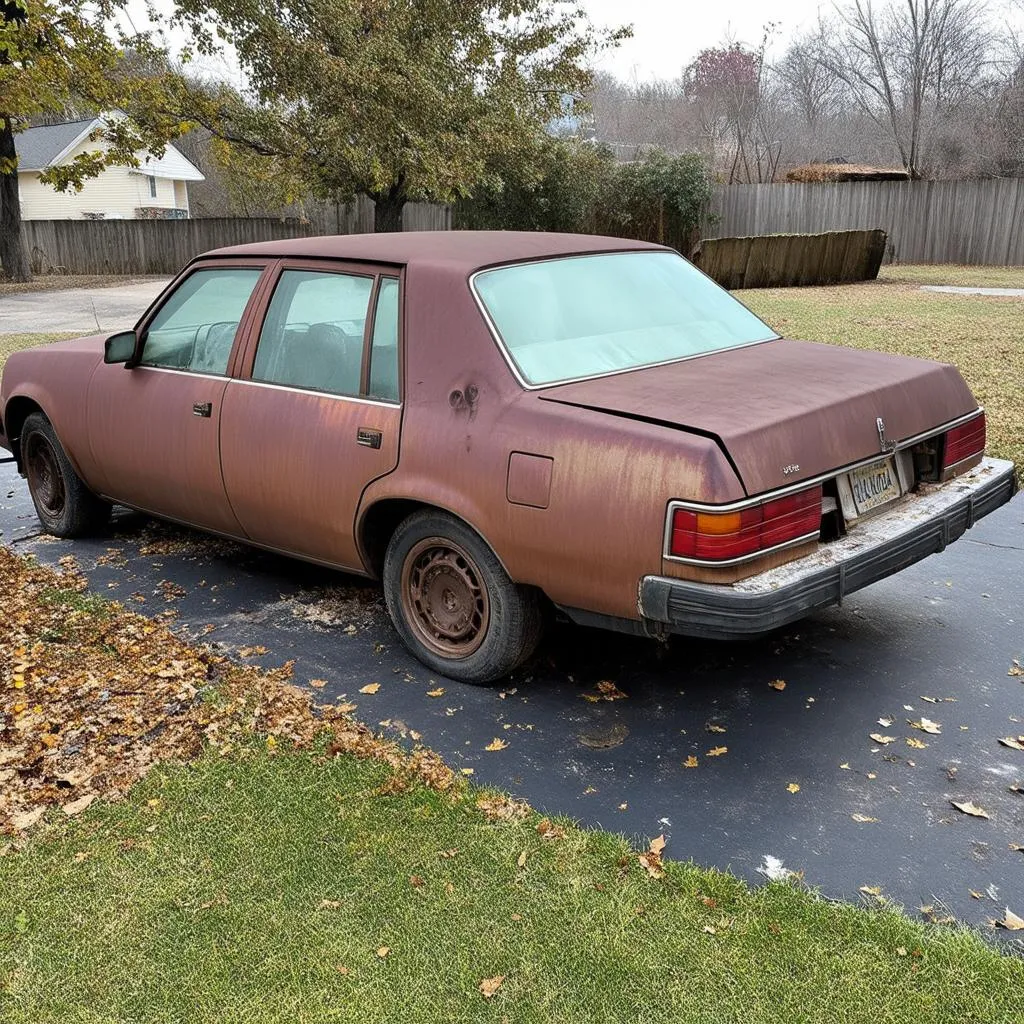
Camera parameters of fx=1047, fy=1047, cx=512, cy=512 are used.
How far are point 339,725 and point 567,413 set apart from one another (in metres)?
1.39

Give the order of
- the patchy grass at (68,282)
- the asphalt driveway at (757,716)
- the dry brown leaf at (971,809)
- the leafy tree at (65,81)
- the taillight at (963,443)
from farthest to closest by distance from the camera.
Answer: the patchy grass at (68,282) < the leafy tree at (65,81) < the taillight at (963,443) < the dry brown leaf at (971,809) < the asphalt driveway at (757,716)

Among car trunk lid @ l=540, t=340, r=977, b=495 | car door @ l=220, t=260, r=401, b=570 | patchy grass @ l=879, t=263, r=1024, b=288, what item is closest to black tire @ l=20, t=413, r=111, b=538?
car door @ l=220, t=260, r=401, b=570

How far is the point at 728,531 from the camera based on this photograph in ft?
10.5

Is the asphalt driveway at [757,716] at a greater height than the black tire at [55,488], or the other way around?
the black tire at [55,488]

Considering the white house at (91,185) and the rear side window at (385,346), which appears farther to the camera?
the white house at (91,185)

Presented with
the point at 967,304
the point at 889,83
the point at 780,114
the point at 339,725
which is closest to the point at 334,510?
the point at 339,725

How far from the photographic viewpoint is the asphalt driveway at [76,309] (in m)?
18.4

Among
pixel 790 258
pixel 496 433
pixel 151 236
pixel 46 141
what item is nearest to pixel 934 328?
pixel 790 258

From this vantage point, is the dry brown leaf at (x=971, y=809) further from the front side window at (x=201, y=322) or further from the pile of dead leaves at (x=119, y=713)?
the front side window at (x=201, y=322)

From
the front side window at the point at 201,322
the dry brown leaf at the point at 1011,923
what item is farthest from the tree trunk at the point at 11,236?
the dry brown leaf at the point at 1011,923

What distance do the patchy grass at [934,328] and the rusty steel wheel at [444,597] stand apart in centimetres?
457

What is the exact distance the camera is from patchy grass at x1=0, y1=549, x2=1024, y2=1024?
2.47 meters

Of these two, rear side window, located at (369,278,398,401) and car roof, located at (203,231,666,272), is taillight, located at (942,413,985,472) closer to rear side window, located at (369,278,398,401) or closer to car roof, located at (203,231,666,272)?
car roof, located at (203,231,666,272)

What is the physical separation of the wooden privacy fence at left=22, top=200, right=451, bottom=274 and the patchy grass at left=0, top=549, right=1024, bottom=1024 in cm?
3059
